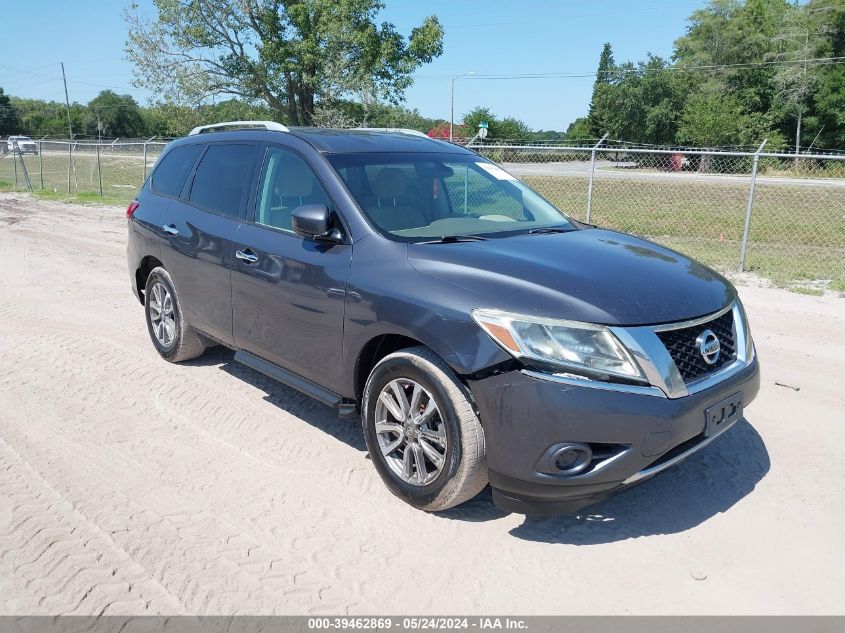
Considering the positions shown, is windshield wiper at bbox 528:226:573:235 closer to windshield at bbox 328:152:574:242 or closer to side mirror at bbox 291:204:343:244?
windshield at bbox 328:152:574:242

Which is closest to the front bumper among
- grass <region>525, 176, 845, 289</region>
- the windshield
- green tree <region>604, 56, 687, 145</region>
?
the windshield

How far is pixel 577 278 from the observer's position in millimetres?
3303

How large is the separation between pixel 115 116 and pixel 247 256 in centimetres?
10595

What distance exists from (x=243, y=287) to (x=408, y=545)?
2052 mm

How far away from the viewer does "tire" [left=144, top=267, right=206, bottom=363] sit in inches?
215

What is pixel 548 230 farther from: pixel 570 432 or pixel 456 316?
pixel 570 432

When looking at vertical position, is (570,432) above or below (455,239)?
below

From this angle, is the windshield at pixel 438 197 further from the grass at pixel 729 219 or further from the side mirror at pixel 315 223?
the grass at pixel 729 219

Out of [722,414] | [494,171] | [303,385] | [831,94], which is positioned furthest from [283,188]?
[831,94]

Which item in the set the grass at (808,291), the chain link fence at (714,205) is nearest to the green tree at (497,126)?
the chain link fence at (714,205)

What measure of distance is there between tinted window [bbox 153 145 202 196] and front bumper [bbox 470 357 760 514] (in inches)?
136

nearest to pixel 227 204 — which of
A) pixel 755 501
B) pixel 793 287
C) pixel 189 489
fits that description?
pixel 189 489

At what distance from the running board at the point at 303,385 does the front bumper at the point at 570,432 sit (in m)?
1.04

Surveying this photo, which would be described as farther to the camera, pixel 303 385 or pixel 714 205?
pixel 714 205
